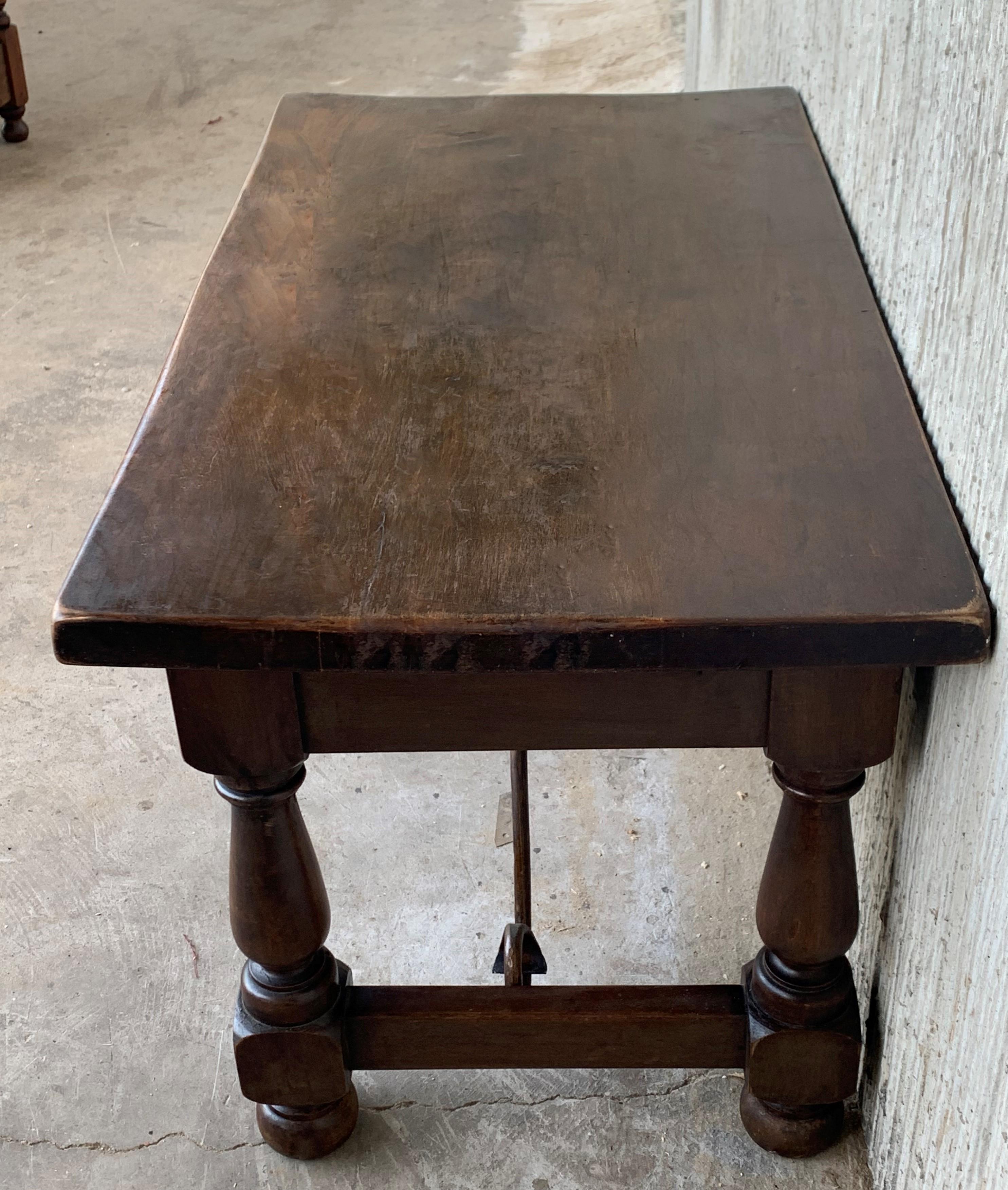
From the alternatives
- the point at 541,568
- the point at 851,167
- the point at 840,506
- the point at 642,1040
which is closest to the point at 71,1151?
the point at 642,1040

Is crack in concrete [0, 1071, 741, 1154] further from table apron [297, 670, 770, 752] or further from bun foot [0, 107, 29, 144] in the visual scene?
bun foot [0, 107, 29, 144]

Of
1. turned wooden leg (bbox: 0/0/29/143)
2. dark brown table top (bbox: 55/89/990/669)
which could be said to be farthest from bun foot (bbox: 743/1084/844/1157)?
turned wooden leg (bbox: 0/0/29/143)

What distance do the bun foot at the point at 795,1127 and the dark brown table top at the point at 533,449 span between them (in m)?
0.64

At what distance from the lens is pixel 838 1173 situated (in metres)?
1.28

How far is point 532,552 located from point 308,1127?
727 millimetres

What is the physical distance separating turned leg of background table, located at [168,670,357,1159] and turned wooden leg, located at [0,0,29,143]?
11.4 feet

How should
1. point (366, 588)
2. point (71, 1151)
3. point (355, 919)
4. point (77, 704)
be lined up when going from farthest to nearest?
1. point (77, 704)
2. point (355, 919)
3. point (71, 1151)
4. point (366, 588)

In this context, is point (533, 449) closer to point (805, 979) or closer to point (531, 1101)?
point (805, 979)

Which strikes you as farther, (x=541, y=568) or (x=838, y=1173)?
(x=838, y=1173)

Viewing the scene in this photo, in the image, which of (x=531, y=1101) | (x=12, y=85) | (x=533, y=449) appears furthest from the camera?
(x=12, y=85)

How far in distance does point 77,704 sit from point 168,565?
1.19 m

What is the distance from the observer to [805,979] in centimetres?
119

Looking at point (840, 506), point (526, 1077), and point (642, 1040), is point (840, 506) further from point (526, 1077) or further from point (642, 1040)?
point (526, 1077)

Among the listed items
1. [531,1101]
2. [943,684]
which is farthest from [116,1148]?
[943,684]
